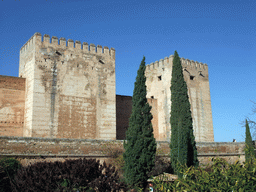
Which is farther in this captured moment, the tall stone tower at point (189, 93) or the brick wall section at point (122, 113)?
the tall stone tower at point (189, 93)

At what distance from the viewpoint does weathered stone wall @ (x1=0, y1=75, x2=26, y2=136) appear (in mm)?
15547

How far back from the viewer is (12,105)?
1593cm

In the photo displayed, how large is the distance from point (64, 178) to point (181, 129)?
8.74 m

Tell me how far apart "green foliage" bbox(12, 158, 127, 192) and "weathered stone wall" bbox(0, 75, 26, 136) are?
10.5 metres

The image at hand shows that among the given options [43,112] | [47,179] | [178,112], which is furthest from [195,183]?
[43,112]

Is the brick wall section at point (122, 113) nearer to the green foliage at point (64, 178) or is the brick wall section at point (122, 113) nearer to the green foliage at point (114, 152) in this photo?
the green foliage at point (114, 152)

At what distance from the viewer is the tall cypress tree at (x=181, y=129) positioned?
13.5 m

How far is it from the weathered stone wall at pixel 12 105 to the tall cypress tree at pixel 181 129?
8.63 meters

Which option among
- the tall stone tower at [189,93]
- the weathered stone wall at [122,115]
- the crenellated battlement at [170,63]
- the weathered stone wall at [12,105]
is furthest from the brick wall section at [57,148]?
the crenellated battlement at [170,63]

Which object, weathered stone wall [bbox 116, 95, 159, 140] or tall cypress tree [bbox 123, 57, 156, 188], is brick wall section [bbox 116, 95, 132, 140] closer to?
weathered stone wall [bbox 116, 95, 159, 140]

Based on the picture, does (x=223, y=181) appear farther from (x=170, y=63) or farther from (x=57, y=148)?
(x=170, y=63)

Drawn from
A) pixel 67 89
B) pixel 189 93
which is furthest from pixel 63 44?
pixel 189 93

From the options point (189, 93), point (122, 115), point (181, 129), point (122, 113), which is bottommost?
point (181, 129)

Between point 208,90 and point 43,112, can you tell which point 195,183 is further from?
point 208,90
